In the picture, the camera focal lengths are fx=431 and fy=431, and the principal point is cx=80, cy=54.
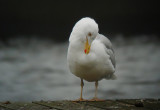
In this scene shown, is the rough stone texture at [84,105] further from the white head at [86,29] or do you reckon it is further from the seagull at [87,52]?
the white head at [86,29]

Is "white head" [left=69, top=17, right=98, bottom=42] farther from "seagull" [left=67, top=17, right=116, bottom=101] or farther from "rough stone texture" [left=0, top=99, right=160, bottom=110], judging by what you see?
"rough stone texture" [left=0, top=99, right=160, bottom=110]

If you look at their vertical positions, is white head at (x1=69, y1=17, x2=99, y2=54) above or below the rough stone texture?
above

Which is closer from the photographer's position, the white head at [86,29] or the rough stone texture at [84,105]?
the rough stone texture at [84,105]

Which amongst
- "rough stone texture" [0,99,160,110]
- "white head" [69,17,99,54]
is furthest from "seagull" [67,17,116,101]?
"rough stone texture" [0,99,160,110]

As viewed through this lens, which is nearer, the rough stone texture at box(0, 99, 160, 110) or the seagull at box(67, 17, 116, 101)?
the rough stone texture at box(0, 99, 160, 110)

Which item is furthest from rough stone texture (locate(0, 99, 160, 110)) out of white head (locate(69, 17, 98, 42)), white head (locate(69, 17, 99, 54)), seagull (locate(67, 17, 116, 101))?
white head (locate(69, 17, 98, 42))

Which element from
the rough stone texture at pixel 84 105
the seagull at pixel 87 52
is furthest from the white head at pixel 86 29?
the rough stone texture at pixel 84 105

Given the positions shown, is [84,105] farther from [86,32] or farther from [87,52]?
[86,32]

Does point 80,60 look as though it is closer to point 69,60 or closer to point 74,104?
point 69,60

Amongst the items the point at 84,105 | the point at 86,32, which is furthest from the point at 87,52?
the point at 84,105
